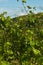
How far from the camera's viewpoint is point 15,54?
702 centimetres

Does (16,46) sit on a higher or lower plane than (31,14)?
lower

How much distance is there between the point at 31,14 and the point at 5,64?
6.27ft

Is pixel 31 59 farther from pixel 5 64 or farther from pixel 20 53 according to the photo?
pixel 5 64

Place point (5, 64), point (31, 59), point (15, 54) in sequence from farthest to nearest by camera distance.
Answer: point (31, 59)
point (15, 54)
point (5, 64)

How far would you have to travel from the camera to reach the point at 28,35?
6.92 metres

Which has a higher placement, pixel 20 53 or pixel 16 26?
pixel 16 26

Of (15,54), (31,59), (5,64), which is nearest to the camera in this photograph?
(5,64)

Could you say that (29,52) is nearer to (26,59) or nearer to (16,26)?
(26,59)

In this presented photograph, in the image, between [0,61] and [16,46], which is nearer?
[0,61]

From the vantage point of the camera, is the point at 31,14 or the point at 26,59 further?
the point at 31,14

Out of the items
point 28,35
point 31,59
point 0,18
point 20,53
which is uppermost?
point 0,18

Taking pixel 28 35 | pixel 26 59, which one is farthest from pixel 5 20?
pixel 26 59

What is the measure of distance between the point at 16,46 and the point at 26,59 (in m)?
0.46

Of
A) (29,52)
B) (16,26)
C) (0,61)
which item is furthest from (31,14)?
(0,61)
